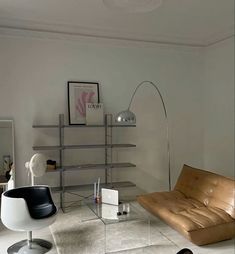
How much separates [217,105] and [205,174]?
147 centimetres

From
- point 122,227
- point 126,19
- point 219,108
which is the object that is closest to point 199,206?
point 122,227

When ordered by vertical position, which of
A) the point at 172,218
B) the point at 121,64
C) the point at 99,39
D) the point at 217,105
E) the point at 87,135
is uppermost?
the point at 99,39

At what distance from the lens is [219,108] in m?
4.77

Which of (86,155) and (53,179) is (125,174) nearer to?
(86,155)

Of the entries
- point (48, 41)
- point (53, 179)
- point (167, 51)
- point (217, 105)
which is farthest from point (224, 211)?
point (48, 41)

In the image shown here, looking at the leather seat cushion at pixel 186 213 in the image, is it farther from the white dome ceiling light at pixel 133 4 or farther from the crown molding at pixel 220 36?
the crown molding at pixel 220 36

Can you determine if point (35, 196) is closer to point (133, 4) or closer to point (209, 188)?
point (209, 188)

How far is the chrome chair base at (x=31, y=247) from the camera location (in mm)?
2857

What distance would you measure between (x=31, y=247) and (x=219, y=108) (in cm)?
356

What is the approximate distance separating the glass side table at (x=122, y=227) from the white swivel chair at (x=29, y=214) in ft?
1.92

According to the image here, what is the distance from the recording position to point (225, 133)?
15.2 feet

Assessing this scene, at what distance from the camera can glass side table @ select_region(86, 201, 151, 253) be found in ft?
9.95

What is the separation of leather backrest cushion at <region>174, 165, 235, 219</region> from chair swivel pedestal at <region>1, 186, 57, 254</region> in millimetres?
1923

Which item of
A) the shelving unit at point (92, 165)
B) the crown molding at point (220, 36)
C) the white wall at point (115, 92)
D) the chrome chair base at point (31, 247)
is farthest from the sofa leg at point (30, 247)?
the crown molding at point (220, 36)
